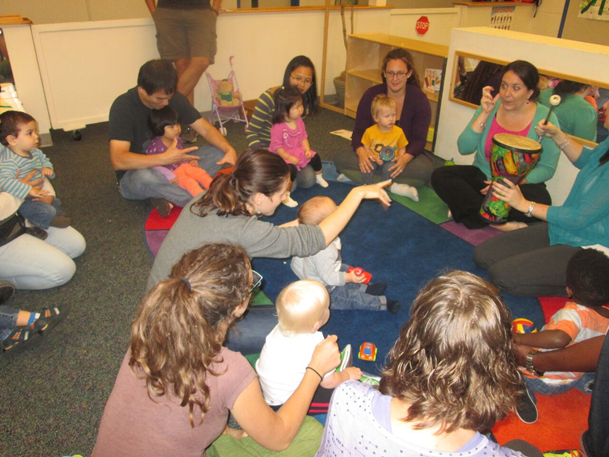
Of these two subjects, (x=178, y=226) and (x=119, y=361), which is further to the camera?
(x=119, y=361)

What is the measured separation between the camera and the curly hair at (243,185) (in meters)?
1.93

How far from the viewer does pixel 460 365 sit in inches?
42.1

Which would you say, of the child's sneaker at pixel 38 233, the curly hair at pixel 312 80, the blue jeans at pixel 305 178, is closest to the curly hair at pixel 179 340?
the child's sneaker at pixel 38 233

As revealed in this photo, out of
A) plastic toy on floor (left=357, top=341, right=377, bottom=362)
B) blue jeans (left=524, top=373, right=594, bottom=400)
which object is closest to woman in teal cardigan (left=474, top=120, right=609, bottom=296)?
blue jeans (left=524, top=373, right=594, bottom=400)

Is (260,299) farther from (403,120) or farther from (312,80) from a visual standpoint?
(403,120)

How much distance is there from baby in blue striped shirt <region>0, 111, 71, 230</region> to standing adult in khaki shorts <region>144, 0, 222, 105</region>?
2.12 meters

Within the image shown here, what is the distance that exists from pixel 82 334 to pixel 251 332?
2.97ft

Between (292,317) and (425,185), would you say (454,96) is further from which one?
(292,317)

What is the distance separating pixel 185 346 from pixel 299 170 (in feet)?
9.21

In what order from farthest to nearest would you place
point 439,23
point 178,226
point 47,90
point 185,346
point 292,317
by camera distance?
point 439,23, point 47,90, point 178,226, point 292,317, point 185,346

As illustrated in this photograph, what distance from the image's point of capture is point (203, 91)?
5.41 m

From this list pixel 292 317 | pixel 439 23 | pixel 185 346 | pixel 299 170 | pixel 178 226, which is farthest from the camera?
pixel 439 23

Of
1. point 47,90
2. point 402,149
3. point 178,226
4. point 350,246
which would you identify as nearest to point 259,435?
point 178,226

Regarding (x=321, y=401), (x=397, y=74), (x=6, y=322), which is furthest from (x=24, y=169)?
(x=397, y=74)
